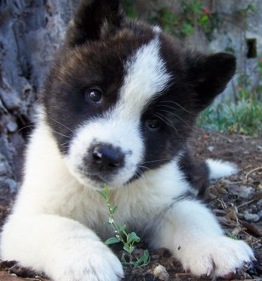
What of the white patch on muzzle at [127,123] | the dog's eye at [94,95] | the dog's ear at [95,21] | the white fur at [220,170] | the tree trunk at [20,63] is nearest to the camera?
the white patch on muzzle at [127,123]

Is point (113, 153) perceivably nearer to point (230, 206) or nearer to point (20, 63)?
point (230, 206)

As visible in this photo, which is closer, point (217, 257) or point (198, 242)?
point (217, 257)

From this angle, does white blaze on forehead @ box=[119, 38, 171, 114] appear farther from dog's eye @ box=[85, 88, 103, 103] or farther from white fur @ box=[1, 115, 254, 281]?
white fur @ box=[1, 115, 254, 281]

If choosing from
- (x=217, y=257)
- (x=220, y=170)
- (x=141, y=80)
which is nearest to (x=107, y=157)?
(x=141, y=80)

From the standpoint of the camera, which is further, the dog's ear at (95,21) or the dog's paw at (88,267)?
the dog's ear at (95,21)

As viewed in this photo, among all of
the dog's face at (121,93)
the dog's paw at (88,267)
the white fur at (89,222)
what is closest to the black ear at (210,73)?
the dog's face at (121,93)

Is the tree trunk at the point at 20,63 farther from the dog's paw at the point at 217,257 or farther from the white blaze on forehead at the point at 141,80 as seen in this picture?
the dog's paw at the point at 217,257

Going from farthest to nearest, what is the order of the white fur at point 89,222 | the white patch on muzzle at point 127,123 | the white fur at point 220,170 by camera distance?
the white fur at point 220,170 → the white patch on muzzle at point 127,123 → the white fur at point 89,222
